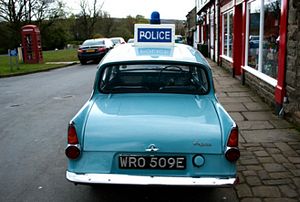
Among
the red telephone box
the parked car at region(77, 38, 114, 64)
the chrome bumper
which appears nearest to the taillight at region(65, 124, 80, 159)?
the chrome bumper

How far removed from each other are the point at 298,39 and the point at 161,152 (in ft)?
13.8

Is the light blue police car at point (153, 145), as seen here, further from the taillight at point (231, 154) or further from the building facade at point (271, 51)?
the building facade at point (271, 51)

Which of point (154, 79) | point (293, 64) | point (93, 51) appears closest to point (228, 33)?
point (293, 64)

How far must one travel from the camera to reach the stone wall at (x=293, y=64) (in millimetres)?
6426

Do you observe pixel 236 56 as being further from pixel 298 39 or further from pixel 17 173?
pixel 17 173

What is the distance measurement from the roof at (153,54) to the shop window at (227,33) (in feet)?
34.3

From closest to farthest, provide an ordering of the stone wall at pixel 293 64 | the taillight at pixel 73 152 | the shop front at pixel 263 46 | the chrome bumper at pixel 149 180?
1. the chrome bumper at pixel 149 180
2. the taillight at pixel 73 152
3. the stone wall at pixel 293 64
4. the shop front at pixel 263 46

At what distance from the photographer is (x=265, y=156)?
198 inches

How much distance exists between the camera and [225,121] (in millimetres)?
3613

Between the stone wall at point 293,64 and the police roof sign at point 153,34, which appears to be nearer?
the police roof sign at point 153,34

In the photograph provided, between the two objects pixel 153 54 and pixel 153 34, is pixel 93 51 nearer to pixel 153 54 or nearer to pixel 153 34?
pixel 153 34

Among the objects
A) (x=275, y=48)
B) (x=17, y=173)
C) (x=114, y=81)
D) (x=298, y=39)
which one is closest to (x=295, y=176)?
(x=114, y=81)

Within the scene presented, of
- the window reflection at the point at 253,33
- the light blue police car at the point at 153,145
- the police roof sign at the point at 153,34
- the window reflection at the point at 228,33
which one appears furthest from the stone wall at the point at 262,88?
the window reflection at the point at 228,33

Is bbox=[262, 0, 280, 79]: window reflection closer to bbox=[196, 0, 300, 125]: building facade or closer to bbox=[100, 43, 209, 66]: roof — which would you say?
bbox=[196, 0, 300, 125]: building facade
